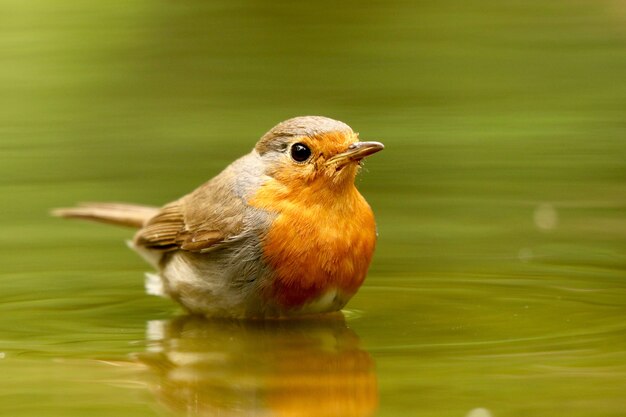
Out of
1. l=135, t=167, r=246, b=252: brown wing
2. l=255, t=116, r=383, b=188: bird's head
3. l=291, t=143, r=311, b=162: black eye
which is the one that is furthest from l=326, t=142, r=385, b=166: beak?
l=135, t=167, r=246, b=252: brown wing

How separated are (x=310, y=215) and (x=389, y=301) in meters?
0.80

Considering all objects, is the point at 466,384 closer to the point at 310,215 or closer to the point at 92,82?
the point at 310,215

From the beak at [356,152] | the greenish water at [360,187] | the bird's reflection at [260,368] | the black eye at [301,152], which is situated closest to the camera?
the bird's reflection at [260,368]

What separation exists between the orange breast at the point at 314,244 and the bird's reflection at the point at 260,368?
23 centimetres

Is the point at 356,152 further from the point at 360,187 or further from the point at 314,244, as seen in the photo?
the point at 360,187

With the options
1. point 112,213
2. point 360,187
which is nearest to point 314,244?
point 112,213

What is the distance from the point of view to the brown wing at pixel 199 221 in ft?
20.4

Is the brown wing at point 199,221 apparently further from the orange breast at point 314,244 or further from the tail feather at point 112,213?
the tail feather at point 112,213

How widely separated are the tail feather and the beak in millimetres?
1879

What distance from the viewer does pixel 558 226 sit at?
315 inches

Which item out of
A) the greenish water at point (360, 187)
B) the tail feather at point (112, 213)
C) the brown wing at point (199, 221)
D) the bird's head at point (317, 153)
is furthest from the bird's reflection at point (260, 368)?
the tail feather at point (112, 213)

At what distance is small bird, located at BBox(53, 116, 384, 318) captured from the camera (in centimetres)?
593

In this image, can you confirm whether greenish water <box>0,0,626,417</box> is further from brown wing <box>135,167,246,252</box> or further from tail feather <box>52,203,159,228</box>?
brown wing <box>135,167,246,252</box>

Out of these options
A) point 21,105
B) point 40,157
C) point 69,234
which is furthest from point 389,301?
point 21,105
